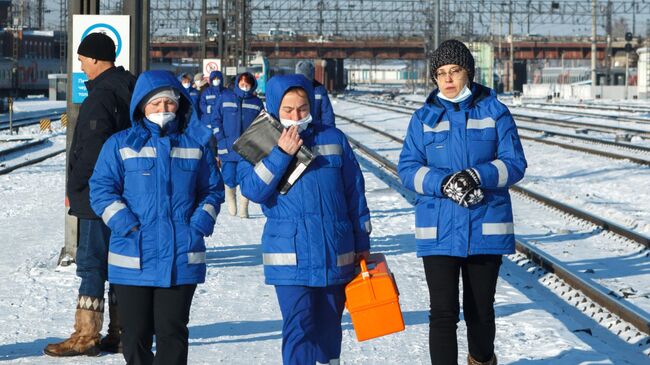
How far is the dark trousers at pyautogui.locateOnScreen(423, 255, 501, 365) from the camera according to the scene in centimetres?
650

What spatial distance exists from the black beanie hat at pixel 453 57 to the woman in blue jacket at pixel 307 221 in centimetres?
77

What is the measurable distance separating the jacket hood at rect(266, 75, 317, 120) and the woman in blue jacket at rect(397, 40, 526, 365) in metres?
0.83

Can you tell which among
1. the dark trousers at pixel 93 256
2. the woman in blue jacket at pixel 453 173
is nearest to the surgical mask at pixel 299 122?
the woman in blue jacket at pixel 453 173

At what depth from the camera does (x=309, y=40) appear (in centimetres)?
14162

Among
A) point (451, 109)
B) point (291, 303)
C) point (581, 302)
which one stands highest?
point (451, 109)

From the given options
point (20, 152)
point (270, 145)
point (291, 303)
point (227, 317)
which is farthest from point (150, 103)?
point (20, 152)

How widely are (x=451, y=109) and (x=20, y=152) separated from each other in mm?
27184

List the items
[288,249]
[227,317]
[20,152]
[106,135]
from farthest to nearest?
[20,152] < [227,317] < [106,135] < [288,249]

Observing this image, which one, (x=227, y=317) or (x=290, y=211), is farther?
(x=227, y=317)

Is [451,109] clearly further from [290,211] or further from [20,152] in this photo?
[20,152]

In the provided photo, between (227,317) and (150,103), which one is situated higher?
(150,103)

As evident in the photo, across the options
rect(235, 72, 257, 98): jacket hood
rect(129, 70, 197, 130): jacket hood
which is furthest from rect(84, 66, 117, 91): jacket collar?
rect(235, 72, 257, 98): jacket hood

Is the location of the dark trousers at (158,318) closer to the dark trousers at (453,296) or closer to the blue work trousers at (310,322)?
the blue work trousers at (310,322)

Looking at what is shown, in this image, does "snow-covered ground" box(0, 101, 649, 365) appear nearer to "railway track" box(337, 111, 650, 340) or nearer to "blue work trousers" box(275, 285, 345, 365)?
"railway track" box(337, 111, 650, 340)
